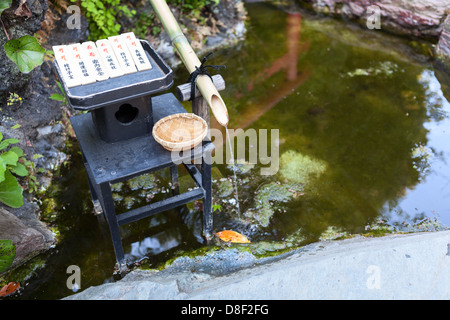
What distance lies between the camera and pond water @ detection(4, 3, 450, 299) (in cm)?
440


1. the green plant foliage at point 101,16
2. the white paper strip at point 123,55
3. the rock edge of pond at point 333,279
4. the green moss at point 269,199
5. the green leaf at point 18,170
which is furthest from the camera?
the green plant foliage at point 101,16

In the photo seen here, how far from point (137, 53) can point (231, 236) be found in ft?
6.98

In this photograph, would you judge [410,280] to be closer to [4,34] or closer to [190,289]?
[190,289]

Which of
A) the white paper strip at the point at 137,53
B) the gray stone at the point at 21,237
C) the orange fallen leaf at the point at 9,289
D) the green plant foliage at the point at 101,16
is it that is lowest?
the orange fallen leaf at the point at 9,289

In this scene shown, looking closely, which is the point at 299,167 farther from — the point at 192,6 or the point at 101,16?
the point at 192,6

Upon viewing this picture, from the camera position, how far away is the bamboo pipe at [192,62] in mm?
3561

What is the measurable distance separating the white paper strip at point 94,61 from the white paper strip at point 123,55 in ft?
0.48

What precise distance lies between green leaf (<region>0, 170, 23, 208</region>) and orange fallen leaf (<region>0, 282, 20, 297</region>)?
842 mm

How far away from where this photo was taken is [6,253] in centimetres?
365

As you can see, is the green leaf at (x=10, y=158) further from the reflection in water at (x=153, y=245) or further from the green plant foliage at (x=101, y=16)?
the green plant foliage at (x=101, y=16)

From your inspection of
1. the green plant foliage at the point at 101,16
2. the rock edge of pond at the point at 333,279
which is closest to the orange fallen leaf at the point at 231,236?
the rock edge of pond at the point at 333,279

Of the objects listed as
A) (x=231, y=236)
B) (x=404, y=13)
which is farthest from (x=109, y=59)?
(x=404, y=13)

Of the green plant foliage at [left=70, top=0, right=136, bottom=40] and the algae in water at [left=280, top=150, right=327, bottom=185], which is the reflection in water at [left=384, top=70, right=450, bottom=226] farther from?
the green plant foliage at [left=70, top=0, right=136, bottom=40]

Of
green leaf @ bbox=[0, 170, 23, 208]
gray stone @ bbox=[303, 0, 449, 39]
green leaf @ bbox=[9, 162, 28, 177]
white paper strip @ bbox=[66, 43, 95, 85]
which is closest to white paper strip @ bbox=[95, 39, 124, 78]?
white paper strip @ bbox=[66, 43, 95, 85]
